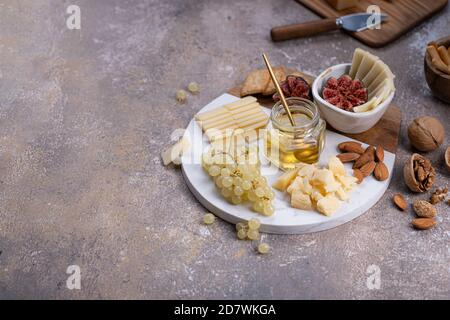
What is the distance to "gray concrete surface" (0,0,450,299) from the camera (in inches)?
57.8

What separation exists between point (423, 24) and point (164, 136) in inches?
40.9

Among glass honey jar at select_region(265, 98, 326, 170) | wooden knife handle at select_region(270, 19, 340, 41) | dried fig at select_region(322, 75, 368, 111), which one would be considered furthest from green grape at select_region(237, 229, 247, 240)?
wooden knife handle at select_region(270, 19, 340, 41)

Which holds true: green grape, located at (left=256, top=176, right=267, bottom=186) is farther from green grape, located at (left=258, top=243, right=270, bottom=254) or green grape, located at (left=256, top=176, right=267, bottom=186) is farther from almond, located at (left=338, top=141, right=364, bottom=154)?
almond, located at (left=338, top=141, right=364, bottom=154)

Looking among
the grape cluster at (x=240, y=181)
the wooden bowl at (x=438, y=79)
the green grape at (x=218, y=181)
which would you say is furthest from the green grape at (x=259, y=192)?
the wooden bowl at (x=438, y=79)

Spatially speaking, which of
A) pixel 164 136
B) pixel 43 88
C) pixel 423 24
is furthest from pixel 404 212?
pixel 43 88

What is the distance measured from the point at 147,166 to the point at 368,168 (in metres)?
0.62

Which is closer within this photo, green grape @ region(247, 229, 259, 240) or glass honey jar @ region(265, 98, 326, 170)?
green grape @ region(247, 229, 259, 240)

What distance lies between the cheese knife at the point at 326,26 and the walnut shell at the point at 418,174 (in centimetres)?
68

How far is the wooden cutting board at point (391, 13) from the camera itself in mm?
2102

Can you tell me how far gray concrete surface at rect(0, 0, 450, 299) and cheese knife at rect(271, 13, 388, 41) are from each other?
0.04 metres

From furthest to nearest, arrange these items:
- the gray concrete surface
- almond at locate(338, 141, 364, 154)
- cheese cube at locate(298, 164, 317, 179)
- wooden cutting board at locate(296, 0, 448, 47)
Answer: wooden cutting board at locate(296, 0, 448, 47), almond at locate(338, 141, 364, 154), cheese cube at locate(298, 164, 317, 179), the gray concrete surface

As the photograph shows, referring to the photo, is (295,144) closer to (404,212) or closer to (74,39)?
(404,212)

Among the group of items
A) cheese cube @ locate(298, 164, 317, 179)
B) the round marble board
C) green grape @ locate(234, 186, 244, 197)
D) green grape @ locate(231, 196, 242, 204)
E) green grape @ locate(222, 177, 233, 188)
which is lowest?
the round marble board

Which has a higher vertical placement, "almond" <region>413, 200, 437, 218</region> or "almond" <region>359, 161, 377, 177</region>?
"almond" <region>359, 161, 377, 177</region>
